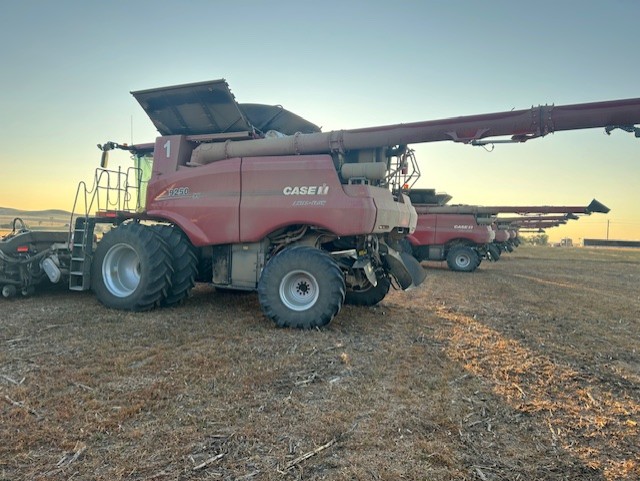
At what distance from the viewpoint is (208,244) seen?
6648 millimetres

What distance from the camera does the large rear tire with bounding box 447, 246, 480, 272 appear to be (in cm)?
1531

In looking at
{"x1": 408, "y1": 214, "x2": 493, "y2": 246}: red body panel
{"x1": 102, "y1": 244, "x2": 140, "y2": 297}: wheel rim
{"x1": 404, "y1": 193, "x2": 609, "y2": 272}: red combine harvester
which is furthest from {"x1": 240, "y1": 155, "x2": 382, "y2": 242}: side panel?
{"x1": 408, "y1": 214, "x2": 493, "y2": 246}: red body panel

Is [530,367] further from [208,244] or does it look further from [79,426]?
[208,244]

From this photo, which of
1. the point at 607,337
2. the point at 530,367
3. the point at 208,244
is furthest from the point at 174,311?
the point at 607,337

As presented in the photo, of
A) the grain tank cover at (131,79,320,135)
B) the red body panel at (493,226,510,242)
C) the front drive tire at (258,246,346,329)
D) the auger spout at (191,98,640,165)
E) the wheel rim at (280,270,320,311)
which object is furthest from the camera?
the red body panel at (493,226,510,242)

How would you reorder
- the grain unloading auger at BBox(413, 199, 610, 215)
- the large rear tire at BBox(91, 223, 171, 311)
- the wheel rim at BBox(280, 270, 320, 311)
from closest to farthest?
the wheel rim at BBox(280, 270, 320, 311) < the large rear tire at BBox(91, 223, 171, 311) < the grain unloading auger at BBox(413, 199, 610, 215)

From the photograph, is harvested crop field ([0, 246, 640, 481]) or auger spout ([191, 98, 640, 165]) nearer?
harvested crop field ([0, 246, 640, 481])

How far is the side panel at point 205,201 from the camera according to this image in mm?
6488

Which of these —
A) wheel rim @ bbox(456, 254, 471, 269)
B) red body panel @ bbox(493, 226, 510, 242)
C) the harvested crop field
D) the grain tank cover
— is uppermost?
the grain tank cover

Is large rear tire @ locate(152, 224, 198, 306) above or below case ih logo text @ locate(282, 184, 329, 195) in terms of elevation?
below

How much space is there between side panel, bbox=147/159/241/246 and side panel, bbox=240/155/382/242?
17cm

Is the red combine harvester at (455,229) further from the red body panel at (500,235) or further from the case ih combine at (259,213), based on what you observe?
the case ih combine at (259,213)

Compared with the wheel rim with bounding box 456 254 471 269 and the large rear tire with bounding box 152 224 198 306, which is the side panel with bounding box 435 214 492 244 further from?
the large rear tire with bounding box 152 224 198 306

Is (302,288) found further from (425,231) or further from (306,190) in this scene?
(425,231)
